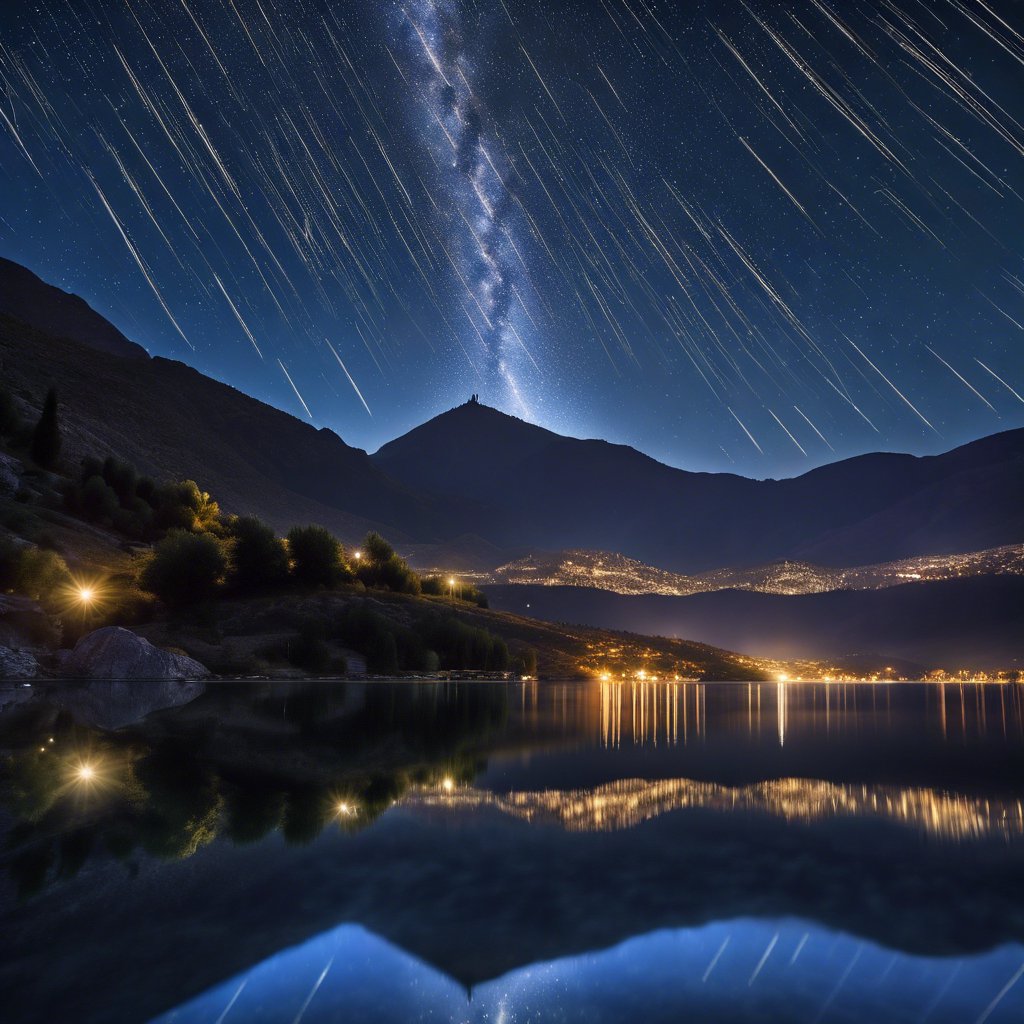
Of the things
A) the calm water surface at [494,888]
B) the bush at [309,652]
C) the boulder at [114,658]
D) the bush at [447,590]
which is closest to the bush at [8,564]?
the boulder at [114,658]

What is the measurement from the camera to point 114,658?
4616 centimetres

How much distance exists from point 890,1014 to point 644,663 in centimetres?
11665

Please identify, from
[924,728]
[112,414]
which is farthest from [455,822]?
A: [112,414]

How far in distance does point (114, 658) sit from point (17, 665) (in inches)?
215

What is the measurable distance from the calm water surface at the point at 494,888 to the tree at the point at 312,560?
64092 mm

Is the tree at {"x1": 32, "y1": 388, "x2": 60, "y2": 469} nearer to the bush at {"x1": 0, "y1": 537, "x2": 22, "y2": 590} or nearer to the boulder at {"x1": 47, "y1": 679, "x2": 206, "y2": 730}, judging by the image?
the bush at {"x1": 0, "y1": 537, "x2": 22, "y2": 590}

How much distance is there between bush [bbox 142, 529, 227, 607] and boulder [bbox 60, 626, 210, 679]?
1831 centimetres

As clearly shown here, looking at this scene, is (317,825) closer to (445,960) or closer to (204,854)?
(204,854)

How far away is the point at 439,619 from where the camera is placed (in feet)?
279

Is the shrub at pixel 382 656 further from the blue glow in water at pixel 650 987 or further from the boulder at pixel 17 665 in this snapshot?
the blue glow in water at pixel 650 987

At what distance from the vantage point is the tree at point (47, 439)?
293ft

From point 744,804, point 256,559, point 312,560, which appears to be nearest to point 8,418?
point 256,559

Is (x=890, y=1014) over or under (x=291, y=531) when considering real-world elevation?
under

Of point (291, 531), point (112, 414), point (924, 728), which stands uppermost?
point (112, 414)
